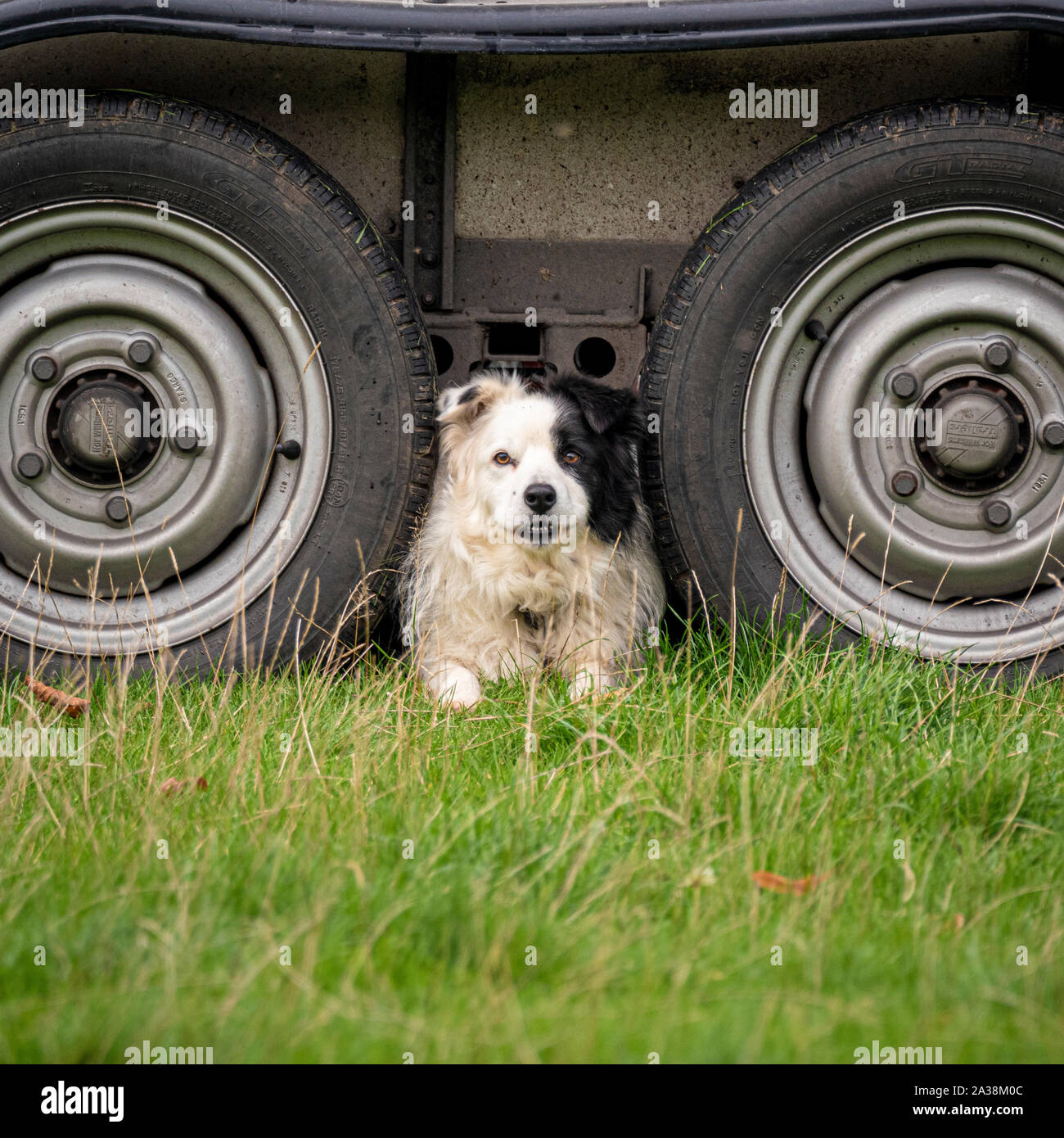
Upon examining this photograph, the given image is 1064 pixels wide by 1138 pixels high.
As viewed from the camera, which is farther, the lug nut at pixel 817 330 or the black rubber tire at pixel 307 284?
the lug nut at pixel 817 330

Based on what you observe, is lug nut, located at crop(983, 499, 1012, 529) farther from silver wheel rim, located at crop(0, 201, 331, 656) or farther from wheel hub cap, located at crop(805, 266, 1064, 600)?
silver wheel rim, located at crop(0, 201, 331, 656)

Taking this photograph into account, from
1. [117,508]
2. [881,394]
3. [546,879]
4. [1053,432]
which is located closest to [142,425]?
[117,508]

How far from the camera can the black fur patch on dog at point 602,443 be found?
3.14 m

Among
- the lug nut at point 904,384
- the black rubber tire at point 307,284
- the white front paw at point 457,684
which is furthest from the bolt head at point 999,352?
the white front paw at point 457,684

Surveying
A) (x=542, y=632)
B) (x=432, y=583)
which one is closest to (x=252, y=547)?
(x=432, y=583)

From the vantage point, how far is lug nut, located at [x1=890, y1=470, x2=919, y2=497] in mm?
2895

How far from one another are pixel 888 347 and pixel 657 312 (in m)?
0.67

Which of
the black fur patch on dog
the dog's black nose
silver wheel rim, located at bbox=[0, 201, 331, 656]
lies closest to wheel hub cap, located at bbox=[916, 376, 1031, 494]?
the black fur patch on dog

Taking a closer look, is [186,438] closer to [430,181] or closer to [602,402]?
[430,181]

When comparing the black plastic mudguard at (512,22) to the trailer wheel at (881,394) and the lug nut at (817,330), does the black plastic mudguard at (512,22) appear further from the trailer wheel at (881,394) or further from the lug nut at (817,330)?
the lug nut at (817,330)

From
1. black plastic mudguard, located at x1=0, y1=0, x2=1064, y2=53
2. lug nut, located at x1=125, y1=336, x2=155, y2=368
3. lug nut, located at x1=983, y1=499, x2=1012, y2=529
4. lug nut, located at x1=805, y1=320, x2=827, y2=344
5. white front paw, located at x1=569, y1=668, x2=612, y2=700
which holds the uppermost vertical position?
black plastic mudguard, located at x1=0, y1=0, x2=1064, y2=53

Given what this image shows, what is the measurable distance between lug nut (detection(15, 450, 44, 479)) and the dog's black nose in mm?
1349
